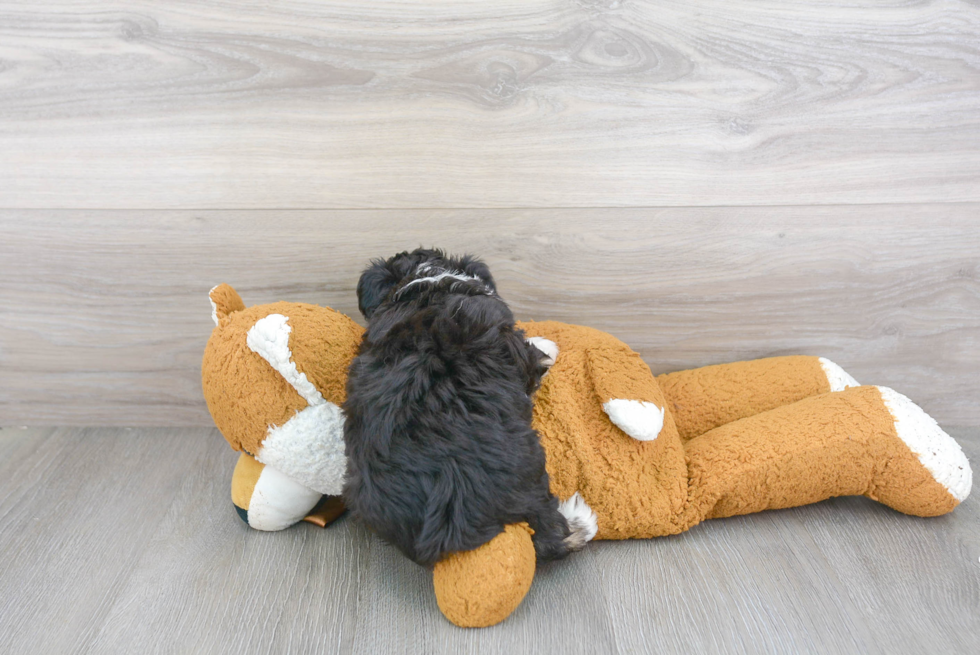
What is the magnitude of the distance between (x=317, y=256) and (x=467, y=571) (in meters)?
0.54

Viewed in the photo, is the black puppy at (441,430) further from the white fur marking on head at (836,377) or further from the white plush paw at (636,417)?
the white fur marking on head at (836,377)

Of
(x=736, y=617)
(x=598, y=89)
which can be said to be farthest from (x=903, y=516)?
(x=598, y=89)

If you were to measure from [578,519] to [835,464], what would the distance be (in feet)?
1.12

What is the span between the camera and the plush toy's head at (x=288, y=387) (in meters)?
0.71

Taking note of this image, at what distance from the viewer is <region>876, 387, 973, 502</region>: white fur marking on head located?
78cm

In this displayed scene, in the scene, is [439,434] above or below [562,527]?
above

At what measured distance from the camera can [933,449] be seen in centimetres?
78

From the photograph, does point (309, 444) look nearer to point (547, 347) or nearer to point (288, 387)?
point (288, 387)

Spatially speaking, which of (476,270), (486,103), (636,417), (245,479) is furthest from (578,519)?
(486,103)

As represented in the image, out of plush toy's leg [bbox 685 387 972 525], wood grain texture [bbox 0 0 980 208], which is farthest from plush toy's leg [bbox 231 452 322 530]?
plush toy's leg [bbox 685 387 972 525]

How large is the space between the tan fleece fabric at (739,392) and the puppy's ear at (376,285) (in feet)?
1.50

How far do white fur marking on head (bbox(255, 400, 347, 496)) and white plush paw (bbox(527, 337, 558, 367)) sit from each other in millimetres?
256

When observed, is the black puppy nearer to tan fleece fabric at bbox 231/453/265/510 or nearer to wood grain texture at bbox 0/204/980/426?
tan fleece fabric at bbox 231/453/265/510

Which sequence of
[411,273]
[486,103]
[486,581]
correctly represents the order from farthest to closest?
[486,103], [411,273], [486,581]
